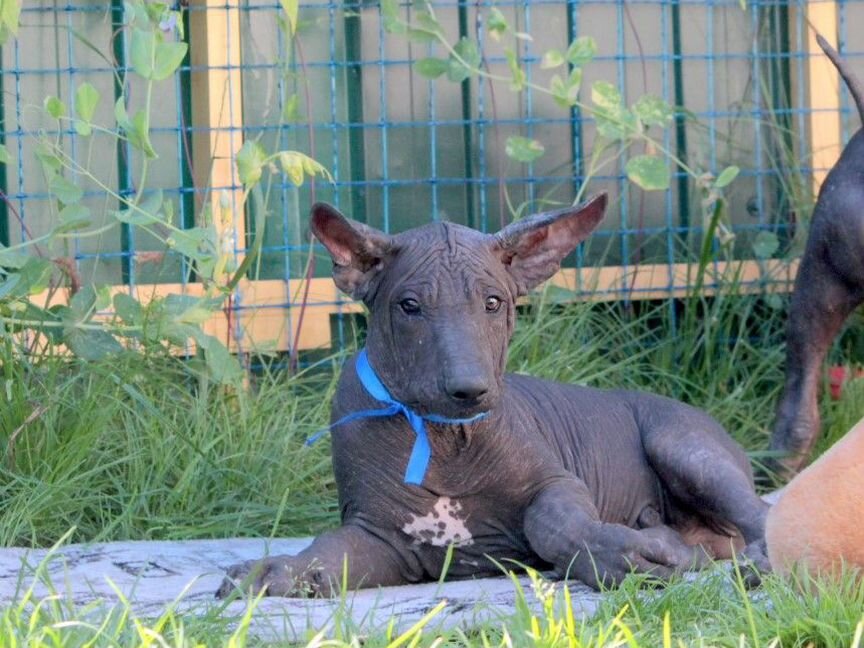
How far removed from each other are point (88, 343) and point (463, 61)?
1.70m

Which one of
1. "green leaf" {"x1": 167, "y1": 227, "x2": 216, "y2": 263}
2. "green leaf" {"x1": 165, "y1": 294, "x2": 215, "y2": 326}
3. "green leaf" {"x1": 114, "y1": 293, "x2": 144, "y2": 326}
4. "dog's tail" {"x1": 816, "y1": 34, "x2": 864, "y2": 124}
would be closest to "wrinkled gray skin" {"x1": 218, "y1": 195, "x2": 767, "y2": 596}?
"green leaf" {"x1": 167, "y1": 227, "x2": 216, "y2": 263}

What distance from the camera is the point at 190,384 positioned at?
548 cm

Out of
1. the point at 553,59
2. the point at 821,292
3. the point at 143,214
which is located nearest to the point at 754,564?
the point at 821,292

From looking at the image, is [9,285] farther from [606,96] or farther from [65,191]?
[606,96]

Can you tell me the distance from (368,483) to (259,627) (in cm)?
85

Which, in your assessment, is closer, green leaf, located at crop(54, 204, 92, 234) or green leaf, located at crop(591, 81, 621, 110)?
green leaf, located at crop(54, 204, 92, 234)

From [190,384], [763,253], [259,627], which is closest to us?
[259,627]

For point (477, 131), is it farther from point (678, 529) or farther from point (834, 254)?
point (678, 529)

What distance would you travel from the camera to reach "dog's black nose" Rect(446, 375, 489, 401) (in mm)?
3537

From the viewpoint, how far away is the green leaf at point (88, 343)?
4945mm

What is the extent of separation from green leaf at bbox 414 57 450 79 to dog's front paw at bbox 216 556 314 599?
2.49 meters

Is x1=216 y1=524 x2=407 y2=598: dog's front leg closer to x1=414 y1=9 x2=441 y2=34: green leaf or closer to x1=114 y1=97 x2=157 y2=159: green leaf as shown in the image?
x1=114 y1=97 x2=157 y2=159: green leaf

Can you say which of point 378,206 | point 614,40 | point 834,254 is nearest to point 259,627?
point 834,254

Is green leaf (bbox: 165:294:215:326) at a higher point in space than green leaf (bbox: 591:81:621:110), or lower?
lower
